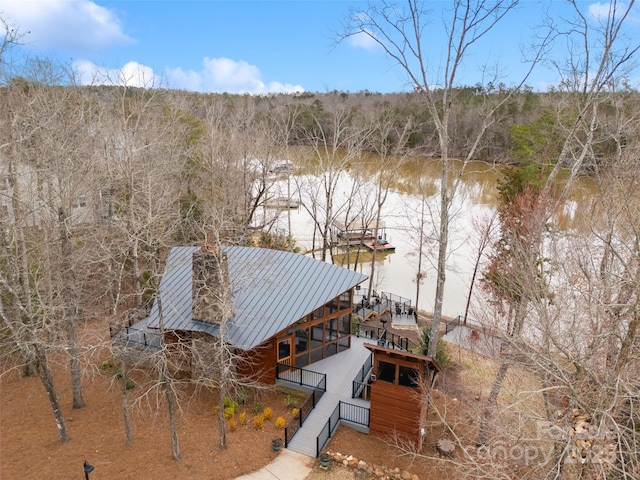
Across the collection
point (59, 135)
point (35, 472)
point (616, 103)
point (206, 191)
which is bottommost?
point (35, 472)

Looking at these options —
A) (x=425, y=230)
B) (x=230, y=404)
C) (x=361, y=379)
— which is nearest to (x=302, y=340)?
(x=361, y=379)

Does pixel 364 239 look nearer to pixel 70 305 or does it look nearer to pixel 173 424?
pixel 70 305

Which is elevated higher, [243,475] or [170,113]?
[170,113]

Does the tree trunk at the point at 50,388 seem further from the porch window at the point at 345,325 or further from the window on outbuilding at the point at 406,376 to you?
the porch window at the point at 345,325

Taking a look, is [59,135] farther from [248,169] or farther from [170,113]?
[170,113]

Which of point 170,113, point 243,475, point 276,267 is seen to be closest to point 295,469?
point 243,475

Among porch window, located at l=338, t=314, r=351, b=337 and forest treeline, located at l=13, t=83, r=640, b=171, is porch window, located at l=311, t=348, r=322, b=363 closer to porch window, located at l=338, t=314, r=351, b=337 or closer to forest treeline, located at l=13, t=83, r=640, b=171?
porch window, located at l=338, t=314, r=351, b=337
